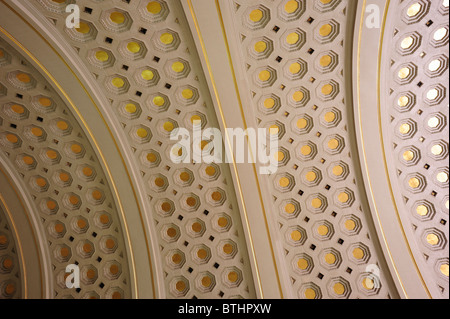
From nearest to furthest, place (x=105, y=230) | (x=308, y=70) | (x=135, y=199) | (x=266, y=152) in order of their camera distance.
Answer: (x=308, y=70) → (x=266, y=152) → (x=135, y=199) → (x=105, y=230)

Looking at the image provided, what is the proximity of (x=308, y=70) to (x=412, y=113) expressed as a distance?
2493 mm

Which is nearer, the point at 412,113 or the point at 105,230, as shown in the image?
the point at 412,113

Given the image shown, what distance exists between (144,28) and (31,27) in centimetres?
222

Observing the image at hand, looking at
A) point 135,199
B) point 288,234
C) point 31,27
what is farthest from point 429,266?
point 31,27

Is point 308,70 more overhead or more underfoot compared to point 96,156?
more overhead

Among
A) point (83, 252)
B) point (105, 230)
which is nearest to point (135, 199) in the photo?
point (105, 230)

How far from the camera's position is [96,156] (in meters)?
7.77

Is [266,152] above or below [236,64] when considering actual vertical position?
below

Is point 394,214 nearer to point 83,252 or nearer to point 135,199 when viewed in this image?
point 135,199

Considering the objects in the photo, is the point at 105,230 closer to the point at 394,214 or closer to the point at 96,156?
the point at 96,156

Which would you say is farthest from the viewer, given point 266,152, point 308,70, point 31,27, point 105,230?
point 105,230
